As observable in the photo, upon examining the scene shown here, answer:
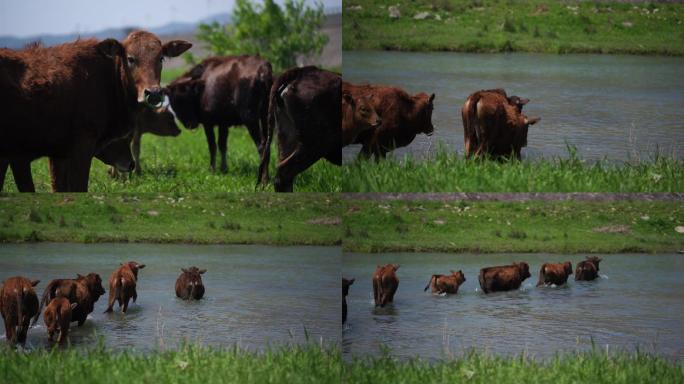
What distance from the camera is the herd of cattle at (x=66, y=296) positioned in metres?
8.29

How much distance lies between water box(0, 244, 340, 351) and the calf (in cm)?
4

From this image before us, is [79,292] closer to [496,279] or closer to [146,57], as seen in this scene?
[146,57]

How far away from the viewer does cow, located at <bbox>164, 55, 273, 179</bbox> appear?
8.41 metres

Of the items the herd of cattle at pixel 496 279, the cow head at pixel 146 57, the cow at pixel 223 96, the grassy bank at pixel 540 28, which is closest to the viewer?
the cow head at pixel 146 57

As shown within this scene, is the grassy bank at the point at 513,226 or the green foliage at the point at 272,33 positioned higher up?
the green foliage at the point at 272,33

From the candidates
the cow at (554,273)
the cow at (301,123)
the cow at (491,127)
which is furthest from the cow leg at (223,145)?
the cow at (554,273)

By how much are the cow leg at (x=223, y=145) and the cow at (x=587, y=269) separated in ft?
6.71

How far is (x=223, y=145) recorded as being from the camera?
8.53 meters

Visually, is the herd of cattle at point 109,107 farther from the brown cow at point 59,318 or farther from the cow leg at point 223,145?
the brown cow at point 59,318

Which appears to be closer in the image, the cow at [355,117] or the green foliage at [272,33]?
the cow at [355,117]

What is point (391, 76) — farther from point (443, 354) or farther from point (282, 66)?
point (443, 354)

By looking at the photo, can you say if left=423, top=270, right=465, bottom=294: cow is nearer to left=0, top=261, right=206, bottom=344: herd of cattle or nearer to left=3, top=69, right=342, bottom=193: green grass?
left=3, top=69, right=342, bottom=193: green grass

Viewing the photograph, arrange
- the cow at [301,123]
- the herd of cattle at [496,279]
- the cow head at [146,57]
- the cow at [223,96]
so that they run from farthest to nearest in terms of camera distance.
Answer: the cow at [223,96] < the herd of cattle at [496,279] < the cow at [301,123] < the cow head at [146,57]

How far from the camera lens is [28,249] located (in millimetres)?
8453
